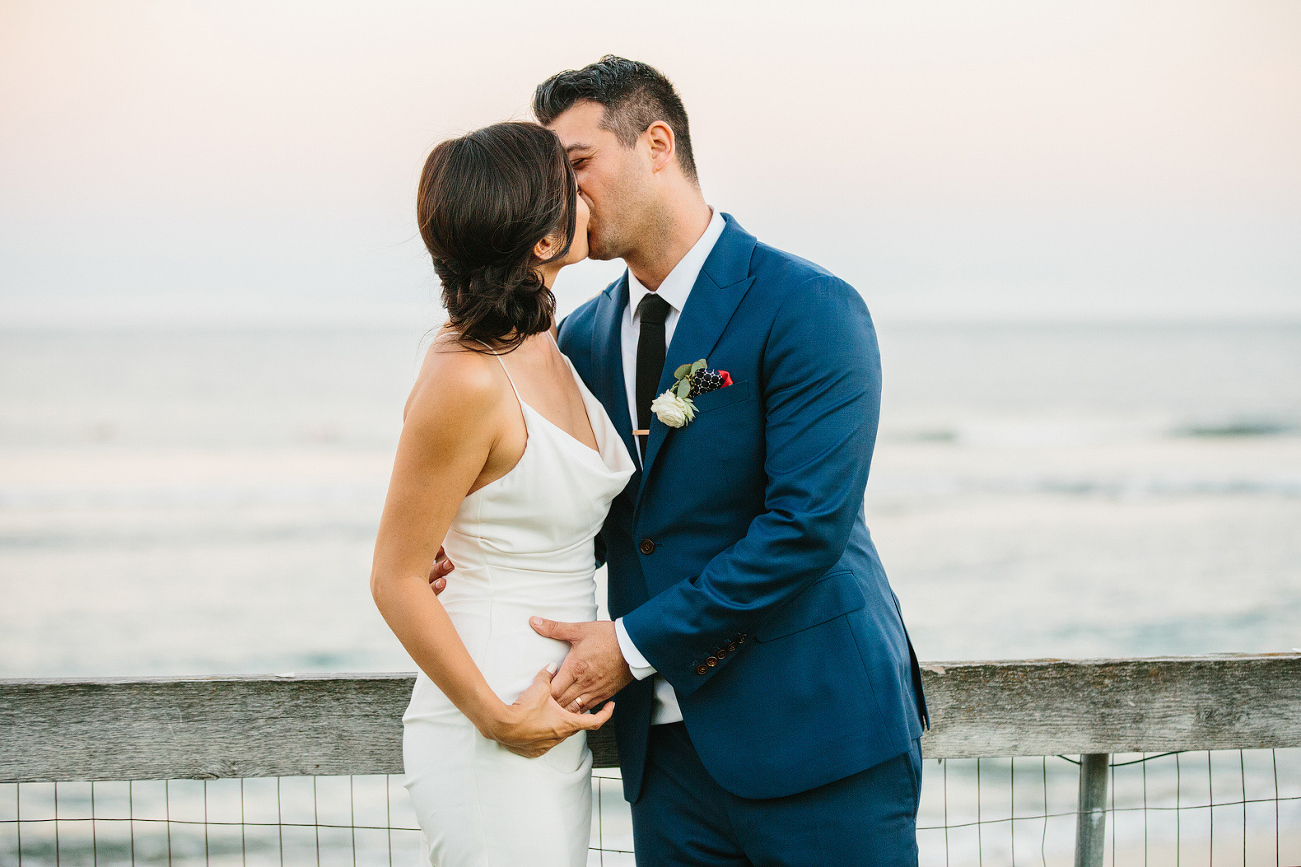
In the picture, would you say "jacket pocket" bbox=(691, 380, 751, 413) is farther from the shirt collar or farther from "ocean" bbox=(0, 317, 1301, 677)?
"ocean" bbox=(0, 317, 1301, 677)

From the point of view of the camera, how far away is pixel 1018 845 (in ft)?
15.3

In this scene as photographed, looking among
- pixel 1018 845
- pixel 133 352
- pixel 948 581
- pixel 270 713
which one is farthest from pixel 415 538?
pixel 133 352

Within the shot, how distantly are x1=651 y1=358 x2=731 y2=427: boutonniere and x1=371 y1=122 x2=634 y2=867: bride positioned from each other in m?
0.17

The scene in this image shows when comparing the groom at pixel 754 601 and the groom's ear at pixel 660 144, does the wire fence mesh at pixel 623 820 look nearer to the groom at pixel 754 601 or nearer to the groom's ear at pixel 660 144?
the groom at pixel 754 601

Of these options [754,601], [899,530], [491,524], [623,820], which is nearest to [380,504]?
[899,530]

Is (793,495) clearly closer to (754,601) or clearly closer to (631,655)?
(754,601)

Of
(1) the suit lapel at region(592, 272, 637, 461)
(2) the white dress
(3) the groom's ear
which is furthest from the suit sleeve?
(3) the groom's ear

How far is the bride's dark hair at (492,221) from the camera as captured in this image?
1.79 meters

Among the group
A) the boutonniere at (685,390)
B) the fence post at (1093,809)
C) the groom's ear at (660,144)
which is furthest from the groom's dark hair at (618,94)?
the fence post at (1093,809)

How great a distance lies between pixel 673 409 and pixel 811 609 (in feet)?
1.65

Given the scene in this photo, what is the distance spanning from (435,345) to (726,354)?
0.60 meters

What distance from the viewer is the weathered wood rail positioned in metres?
1.86

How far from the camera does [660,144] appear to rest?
2.33 meters

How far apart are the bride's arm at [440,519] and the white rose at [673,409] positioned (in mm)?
340
